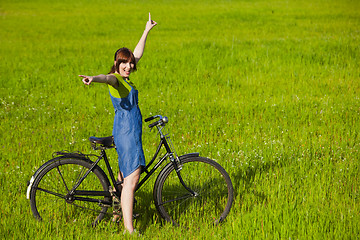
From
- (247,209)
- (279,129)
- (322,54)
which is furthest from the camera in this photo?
(322,54)

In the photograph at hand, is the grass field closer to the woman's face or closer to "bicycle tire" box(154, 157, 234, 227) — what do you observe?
"bicycle tire" box(154, 157, 234, 227)

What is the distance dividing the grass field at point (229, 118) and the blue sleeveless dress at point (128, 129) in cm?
96

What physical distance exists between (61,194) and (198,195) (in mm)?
1850

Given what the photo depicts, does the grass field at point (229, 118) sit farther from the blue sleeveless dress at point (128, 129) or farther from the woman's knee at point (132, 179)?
the blue sleeveless dress at point (128, 129)

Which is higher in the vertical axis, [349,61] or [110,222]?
[349,61]

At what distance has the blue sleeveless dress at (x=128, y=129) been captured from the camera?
4914 mm

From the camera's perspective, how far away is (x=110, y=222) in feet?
17.9

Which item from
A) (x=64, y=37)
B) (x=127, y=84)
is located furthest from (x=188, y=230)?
(x=64, y=37)

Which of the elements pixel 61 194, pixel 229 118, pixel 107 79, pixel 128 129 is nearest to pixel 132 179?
pixel 128 129

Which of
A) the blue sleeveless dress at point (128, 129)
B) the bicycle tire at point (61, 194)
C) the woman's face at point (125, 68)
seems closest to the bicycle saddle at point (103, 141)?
the blue sleeveless dress at point (128, 129)

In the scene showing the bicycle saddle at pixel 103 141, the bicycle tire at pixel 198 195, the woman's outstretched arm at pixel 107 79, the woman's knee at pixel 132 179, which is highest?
the woman's outstretched arm at pixel 107 79

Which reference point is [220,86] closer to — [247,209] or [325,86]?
[325,86]

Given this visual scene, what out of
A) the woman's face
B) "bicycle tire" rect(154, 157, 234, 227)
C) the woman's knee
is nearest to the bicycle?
"bicycle tire" rect(154, 157, 234, 227)

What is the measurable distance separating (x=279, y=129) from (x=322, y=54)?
6878 mm
